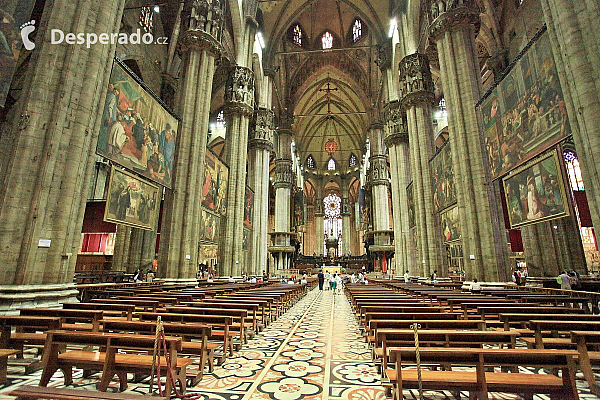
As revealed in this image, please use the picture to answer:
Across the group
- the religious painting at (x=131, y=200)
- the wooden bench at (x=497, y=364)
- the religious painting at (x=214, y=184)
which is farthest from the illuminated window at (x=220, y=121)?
the wooden bench at (x=497, y=364)

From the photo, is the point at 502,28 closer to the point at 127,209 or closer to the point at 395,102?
the point at 395,102

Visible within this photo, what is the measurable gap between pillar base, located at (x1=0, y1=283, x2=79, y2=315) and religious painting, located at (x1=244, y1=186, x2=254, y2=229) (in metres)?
14.9

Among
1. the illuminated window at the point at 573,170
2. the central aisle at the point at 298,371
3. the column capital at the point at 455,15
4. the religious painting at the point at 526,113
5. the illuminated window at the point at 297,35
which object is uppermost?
the illuminated window at the point at 297,35

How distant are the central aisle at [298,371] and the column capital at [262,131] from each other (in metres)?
20.7

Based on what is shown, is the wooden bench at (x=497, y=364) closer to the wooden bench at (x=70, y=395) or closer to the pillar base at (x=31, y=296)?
the wooden bench at (x=70, y=395)

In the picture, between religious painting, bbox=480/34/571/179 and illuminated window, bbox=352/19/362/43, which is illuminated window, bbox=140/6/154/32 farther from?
illuminated window, bbox=352/19/362/43

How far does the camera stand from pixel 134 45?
1784 cm

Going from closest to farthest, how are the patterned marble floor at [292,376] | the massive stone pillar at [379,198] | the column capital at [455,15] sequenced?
the patterned marble floor at [292,376], the column capital at [455,15], the massive stone pillar at [379,198]

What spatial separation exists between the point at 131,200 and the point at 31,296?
452 cm

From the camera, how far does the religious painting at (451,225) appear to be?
12872 millimetres

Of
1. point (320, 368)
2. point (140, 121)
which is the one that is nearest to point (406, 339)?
point (320, 368)

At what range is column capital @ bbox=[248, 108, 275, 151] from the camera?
994 inches

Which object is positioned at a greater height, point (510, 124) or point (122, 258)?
point (510, 124)

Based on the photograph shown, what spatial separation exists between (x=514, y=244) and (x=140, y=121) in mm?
21996
